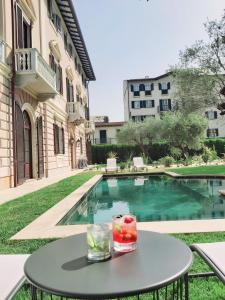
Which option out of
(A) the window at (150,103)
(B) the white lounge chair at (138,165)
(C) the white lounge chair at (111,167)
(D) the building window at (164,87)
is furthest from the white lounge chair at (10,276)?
(D) the building window at (164,87)

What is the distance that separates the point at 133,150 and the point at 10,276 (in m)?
29.3

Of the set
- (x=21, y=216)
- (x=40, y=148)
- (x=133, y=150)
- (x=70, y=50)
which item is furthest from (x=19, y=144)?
(x=133, y=150)

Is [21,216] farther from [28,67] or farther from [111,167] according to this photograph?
[111,167]

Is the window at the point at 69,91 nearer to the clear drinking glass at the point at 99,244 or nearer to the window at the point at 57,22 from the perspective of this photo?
the window at the point at 57,22

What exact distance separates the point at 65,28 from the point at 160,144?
14.6m

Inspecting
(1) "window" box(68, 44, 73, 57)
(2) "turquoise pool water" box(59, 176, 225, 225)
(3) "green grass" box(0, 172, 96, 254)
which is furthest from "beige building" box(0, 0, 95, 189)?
(2) "turquoise pool water" box(59, 176, 225, 225)

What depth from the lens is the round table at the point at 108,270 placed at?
1.34 m

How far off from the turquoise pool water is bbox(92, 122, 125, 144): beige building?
27427mm

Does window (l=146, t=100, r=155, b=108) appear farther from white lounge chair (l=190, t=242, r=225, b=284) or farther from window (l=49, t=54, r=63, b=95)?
white lounge chair (l=190, t=242, r=225, b=284)

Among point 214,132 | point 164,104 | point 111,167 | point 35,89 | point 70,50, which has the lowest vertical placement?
point 111,167

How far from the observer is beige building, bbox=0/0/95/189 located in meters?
10.4

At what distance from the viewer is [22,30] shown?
39.3ft

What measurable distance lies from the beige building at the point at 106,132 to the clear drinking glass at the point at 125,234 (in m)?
37.6

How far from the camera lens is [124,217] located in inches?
71.3
